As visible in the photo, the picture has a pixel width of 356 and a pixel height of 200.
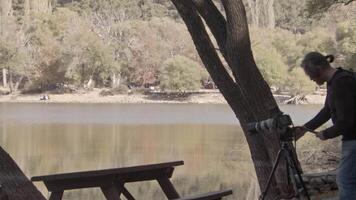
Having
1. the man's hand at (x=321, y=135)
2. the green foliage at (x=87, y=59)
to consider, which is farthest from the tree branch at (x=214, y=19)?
the green foliage at (x=87, y=59)

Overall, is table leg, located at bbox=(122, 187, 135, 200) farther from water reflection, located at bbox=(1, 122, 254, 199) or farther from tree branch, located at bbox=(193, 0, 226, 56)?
water reflection, located at bbox=(1, 122, 254, 199)

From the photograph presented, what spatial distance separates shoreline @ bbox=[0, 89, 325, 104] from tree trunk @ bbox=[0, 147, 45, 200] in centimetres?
4010

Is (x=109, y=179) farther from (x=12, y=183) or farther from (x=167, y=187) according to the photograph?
(x=12, y=183)

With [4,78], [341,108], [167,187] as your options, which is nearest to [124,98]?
[4,78]

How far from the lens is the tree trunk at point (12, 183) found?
4316 mm

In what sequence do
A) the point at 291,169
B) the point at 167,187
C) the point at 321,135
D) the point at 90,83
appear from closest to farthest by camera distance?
the point at 321,135
the point at 291,169
the point at 167,187
the point at 90,83

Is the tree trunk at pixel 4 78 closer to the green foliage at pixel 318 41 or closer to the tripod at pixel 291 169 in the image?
the green foliage at pixel 318 41

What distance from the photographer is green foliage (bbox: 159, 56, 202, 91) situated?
46.3m

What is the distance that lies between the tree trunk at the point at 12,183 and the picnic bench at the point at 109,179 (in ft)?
0.98

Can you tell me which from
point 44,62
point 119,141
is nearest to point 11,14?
point 44,62

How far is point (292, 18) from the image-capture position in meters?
58.9

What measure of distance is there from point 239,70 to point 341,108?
2039 mm

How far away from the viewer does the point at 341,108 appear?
340 cm

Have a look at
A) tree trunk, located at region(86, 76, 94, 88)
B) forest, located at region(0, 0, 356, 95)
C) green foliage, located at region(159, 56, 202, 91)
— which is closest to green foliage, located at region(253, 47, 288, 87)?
forest, located at region(0, 0, 356, 95)
